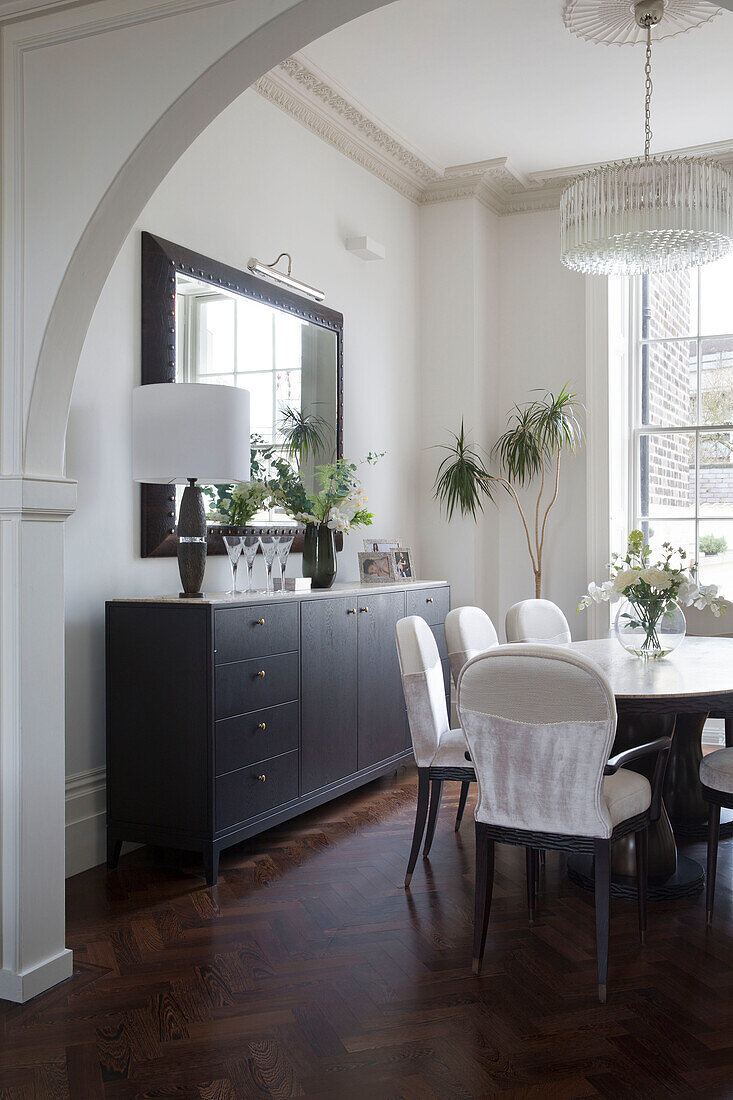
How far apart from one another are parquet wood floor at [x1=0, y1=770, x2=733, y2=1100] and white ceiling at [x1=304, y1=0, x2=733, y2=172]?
3506 millimetres

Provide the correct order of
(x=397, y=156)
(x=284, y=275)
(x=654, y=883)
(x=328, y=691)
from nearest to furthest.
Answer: (x=654, y=883)
(x=328, y=691)
(x=284, y=275)
(x=397, y=156)

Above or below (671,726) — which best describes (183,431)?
above

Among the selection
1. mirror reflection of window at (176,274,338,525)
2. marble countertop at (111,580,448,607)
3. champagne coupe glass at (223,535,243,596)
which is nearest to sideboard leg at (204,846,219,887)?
marble countertop at (111,580,448,607)

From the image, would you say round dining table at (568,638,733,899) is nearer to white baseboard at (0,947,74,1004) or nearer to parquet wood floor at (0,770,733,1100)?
parquet wood floor at (0,770,733,1100)

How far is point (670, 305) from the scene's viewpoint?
6086 millimetres

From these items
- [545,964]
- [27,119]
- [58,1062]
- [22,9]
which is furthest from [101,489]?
[545,964]

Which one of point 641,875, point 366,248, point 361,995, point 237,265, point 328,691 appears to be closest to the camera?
point 361,995

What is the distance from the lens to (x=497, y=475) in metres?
6.13

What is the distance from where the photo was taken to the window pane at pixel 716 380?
589 cm

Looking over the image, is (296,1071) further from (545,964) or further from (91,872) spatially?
(91,872)

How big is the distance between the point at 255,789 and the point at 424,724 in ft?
2.41

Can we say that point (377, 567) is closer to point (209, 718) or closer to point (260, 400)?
point (260, 400)

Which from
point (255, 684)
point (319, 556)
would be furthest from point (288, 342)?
point (255, 684)

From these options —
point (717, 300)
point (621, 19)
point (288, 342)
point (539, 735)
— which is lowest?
point (539, 735)
